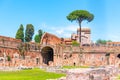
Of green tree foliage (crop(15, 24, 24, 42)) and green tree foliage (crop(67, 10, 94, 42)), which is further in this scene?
green tree foliage (crop(67, 10, 94, 42))

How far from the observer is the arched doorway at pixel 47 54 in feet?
193

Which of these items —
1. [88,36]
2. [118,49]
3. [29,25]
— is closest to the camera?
[118,49]

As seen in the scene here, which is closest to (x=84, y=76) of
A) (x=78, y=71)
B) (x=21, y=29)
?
(x=78, y=71)

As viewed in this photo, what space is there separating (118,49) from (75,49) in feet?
27.1

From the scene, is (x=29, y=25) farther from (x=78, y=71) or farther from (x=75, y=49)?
(x=78, y=71)

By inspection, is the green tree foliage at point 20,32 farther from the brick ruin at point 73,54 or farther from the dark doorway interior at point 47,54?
the brick ruin at point 73,54

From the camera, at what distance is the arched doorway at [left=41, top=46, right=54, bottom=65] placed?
193 feet

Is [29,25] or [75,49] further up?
[29,25]

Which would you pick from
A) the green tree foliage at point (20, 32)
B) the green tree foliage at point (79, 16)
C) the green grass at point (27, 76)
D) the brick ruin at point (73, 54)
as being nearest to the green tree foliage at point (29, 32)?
the green tree foliage at point (20, 32)

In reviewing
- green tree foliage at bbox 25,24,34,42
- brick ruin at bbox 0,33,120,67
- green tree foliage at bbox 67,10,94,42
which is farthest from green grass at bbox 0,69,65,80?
green tree foliage at bbox 67,10,94,42

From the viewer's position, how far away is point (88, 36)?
87.3 meters

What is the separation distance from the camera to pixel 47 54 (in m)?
60.0

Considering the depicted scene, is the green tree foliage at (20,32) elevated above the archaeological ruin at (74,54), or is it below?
above

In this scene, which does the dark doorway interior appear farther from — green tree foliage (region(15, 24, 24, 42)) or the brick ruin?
green tree foliage (region(15, 24, 24, 42))
